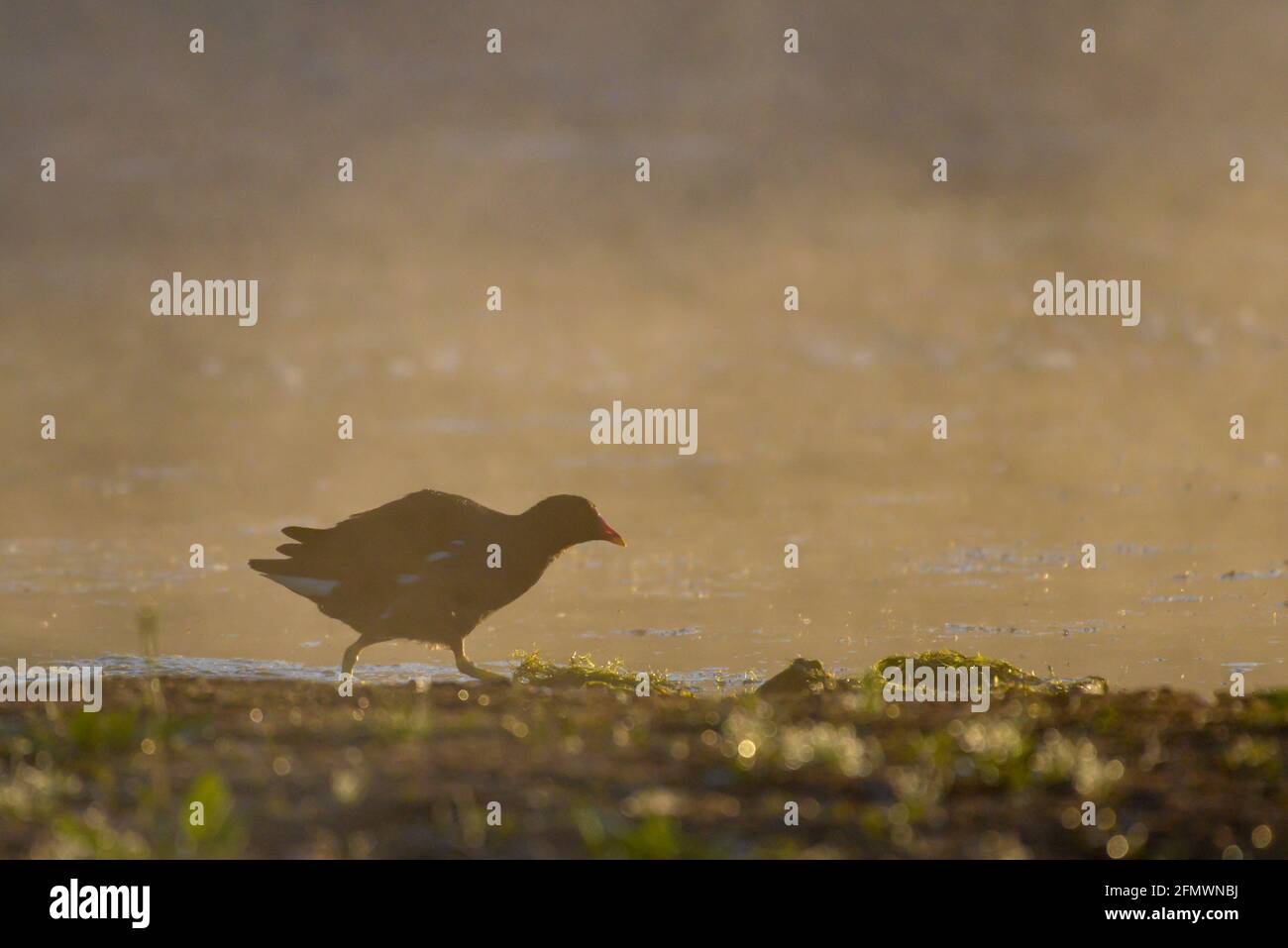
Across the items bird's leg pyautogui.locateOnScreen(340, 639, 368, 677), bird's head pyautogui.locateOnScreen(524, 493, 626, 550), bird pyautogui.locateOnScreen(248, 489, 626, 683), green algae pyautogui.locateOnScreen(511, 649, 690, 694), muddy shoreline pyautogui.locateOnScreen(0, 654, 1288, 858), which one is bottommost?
muddy shoreline pyautogui.locateOnScreen(0, 654, 1288, 858)

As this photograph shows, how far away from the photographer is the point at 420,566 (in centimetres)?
1390

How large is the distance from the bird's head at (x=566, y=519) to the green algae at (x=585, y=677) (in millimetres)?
1162

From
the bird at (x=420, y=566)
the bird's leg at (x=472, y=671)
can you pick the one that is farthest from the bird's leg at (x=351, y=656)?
the bird's leg at (x=472, y=671)

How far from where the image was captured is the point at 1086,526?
88.1 ft

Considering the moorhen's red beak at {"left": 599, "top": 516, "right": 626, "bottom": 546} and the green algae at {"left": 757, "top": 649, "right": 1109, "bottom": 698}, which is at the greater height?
the moorhen's red beak at {"left": 599, "top": 516, "right": 626, "bottom": 546}

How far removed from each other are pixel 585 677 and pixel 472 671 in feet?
3.37

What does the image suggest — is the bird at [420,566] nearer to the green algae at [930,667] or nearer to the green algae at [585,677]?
the green algae at [585,677]

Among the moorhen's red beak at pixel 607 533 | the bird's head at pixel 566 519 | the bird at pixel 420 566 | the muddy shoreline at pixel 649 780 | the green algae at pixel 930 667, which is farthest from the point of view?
the moorhen's red beak at pixel 607 533

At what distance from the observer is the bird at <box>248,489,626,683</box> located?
13914 millimetres

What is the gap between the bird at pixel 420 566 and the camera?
13914 mm

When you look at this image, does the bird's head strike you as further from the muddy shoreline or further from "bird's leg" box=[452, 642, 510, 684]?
the muddy shoreline

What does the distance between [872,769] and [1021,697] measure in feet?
10.7

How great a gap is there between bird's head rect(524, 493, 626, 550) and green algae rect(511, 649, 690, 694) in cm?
116

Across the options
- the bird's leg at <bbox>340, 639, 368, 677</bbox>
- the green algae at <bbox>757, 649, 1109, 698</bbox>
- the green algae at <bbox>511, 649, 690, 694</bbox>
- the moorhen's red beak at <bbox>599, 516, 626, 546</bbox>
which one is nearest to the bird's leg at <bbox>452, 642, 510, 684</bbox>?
the green algae at <bbox>511, 649, 690, 694</bbox>
